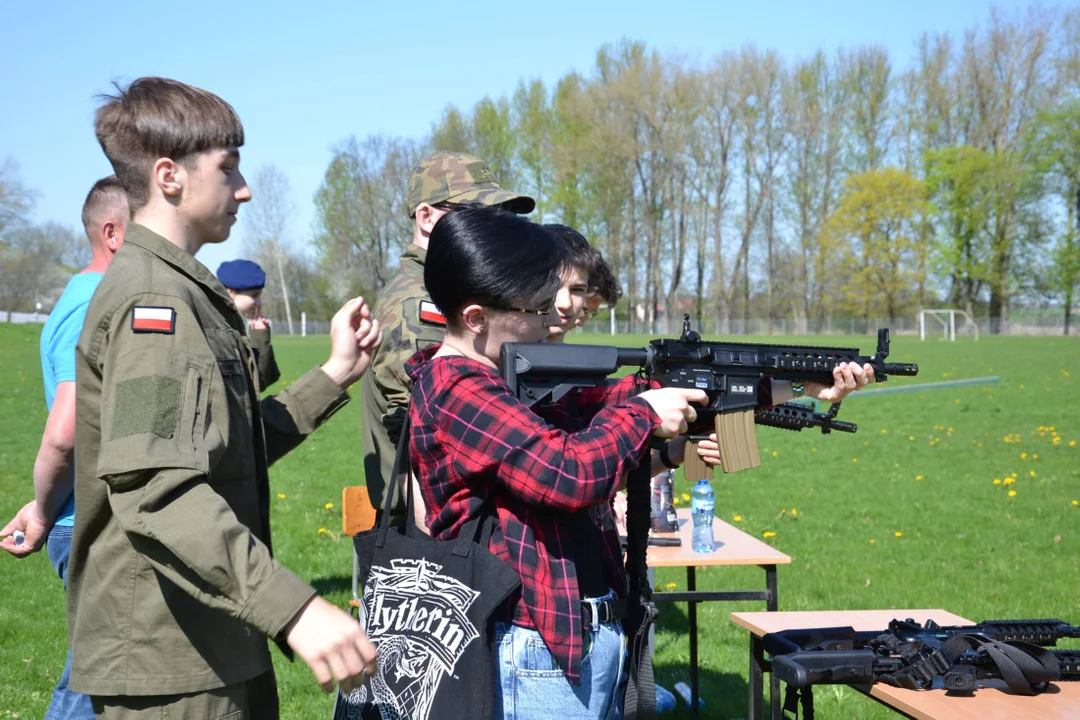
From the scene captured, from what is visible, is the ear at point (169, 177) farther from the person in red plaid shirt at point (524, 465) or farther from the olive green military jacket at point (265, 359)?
the olive green military jacket at point (265, 359)

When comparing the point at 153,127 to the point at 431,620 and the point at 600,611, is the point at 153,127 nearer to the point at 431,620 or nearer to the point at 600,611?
the point at 431,620

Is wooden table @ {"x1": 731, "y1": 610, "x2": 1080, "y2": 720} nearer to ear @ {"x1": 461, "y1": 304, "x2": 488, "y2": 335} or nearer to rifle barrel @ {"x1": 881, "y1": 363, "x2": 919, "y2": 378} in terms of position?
rifle barrel @ {"x1": 881, "y1": 363, "x2": 919, "y2": 378}

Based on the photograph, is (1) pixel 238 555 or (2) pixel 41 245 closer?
(1) pixel 238 555

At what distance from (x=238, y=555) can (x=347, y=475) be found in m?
10.3

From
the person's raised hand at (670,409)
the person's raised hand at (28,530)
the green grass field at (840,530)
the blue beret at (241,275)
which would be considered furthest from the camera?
the green grass field at (840,530)

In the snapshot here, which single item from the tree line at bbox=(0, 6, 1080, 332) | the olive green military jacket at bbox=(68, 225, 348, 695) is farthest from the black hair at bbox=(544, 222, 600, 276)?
the tree line at bbox=(0, 6, 1080, 332)

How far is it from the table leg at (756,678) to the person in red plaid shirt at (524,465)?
130 cm

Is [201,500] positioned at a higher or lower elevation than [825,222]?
lower

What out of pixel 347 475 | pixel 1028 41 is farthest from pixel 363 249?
pixel 347 475

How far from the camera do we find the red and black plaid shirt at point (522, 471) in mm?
2279

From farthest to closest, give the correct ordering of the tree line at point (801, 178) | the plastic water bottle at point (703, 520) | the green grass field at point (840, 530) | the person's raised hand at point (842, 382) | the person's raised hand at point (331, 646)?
the tree line at point (801, 178) < the green grass field at point (840, 530) < the plastic water bottle at point (703, 520) < the person's raised hand at point (842, 382) < the person's raised hand at point (331, 646)

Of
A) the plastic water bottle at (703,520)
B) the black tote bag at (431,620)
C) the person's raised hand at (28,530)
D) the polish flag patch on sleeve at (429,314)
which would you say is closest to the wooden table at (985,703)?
the black tote bag at (431,620)

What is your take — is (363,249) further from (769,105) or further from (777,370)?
(777,370)

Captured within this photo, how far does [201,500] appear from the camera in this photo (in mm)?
1918
